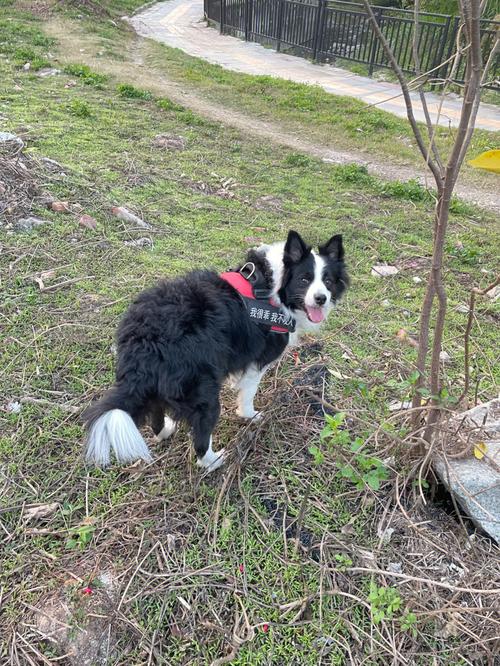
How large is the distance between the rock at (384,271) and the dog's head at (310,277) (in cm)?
193

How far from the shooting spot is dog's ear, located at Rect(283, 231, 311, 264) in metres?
2.83

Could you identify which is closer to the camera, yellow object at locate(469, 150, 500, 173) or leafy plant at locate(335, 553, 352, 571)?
yellow object at locate(469, 150, 500, 173)

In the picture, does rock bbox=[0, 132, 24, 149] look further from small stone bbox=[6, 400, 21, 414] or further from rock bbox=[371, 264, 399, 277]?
rock bbox=[371, 264, 399, 277]

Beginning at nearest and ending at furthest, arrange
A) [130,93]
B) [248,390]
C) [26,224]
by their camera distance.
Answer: [248,390], [26,224], [130,93]

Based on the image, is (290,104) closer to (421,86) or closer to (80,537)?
(421,86)

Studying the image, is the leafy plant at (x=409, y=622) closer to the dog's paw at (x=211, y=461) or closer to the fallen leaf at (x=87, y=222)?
the dog's paw at (x=211, y=461)

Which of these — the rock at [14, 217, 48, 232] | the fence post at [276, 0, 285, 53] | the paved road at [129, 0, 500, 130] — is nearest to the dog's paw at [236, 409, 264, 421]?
the rock at [14, 217, 48, 232]

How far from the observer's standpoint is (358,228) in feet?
18.6

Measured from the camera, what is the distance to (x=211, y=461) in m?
2.69

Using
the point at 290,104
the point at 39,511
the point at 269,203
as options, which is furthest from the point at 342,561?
the point at 290,104

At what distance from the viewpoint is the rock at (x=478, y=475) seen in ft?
7.59

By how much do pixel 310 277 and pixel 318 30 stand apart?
14.3 meters

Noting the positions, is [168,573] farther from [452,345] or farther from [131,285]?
[452,345]

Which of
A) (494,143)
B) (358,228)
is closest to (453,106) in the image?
(494,143)
